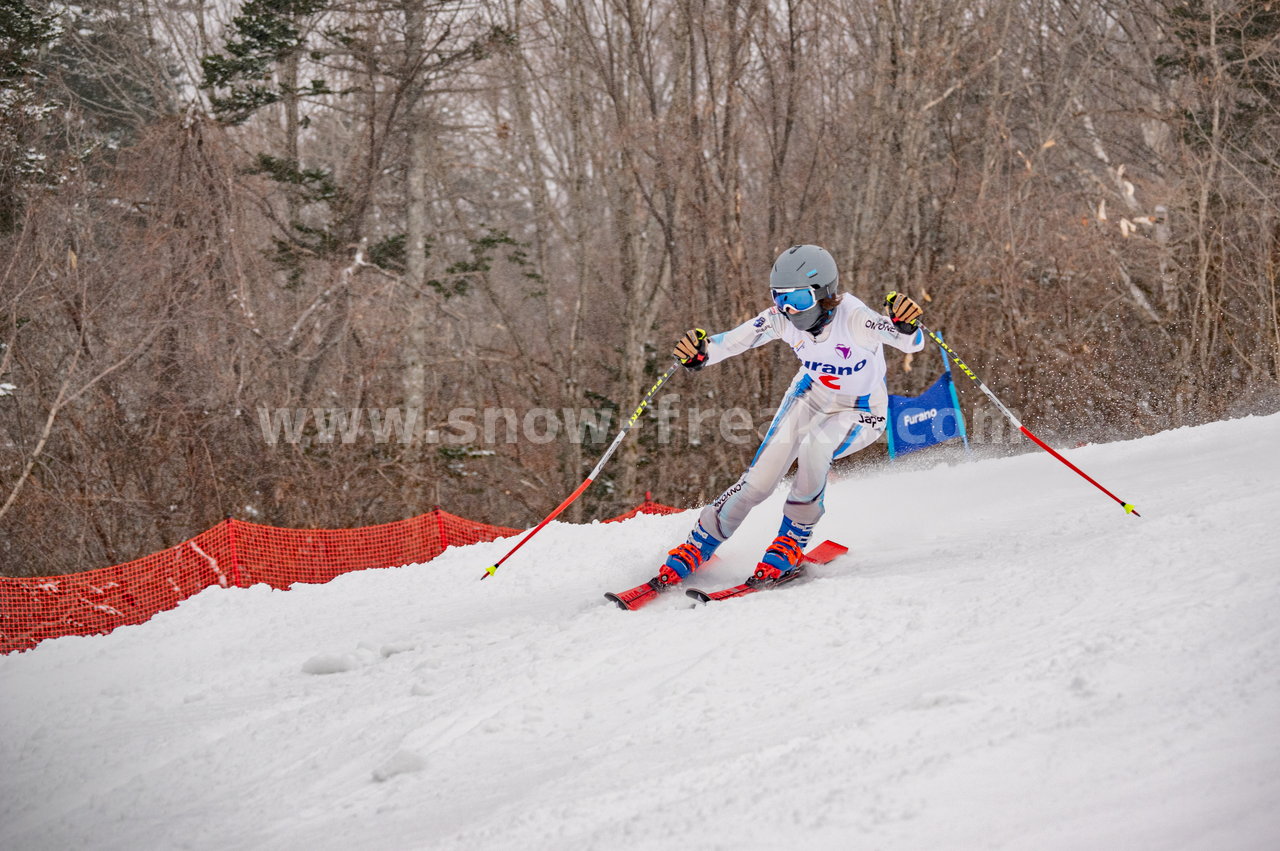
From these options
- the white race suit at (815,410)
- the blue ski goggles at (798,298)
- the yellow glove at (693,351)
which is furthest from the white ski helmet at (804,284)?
the yellow glove at (693,351)

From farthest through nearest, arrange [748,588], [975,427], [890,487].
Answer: [975,427] < [890,487] < [748,588]

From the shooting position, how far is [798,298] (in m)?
4.52

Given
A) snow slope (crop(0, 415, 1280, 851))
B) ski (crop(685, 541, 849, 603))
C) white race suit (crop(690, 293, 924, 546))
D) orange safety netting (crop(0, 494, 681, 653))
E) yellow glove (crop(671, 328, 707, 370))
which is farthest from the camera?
orange safety netting (crop(0, 494, 681, 653))

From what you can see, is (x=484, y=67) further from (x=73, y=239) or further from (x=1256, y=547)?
(x=1256, y=547)

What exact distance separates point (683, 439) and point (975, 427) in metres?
3.85

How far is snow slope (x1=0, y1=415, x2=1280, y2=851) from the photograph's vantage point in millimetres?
2252

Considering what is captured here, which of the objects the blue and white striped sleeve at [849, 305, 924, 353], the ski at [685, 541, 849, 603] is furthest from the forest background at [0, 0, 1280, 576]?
the blue and white striped sleeve at [849, 305, 924, 353]

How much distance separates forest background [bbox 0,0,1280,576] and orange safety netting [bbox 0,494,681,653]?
127 inches

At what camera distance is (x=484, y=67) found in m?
14.8

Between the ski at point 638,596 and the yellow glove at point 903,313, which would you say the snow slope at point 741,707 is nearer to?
the ski at point 638,596

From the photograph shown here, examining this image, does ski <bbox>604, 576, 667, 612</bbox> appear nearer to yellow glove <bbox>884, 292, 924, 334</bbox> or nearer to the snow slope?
the snow slope

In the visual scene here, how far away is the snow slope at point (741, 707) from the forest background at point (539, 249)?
575cm

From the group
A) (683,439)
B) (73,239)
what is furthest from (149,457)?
(683,439)

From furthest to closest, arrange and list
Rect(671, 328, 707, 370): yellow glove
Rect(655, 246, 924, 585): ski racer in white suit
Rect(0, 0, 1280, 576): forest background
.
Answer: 1. Rect(0, 0, 1280, 576): forest background
2. Rect(671, 328, 707, 370): yellow glove
3. Rect(655, 246, 924, 585): ski racer in white suit
